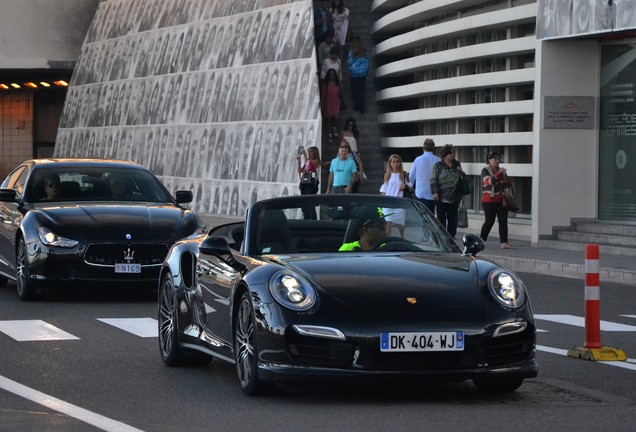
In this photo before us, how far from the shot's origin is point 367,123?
35.5 metres

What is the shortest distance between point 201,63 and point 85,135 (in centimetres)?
1110

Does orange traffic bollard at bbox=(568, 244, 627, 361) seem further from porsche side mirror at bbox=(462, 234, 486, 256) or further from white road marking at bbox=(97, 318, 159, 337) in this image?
white road marking at bbox=(97, 318, 159, 337)

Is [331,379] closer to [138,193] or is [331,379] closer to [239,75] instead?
[138,193]

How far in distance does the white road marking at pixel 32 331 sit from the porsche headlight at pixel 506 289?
4.53 meters

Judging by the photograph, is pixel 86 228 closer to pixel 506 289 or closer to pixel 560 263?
pixel 560 263

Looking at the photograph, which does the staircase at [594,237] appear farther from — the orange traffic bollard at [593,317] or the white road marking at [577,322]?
the orange traffic bollard at [593,317]

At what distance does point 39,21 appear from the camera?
56.0 m

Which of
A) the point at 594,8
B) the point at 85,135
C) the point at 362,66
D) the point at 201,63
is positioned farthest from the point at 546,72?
the point at 85,135

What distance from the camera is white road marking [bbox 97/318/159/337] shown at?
1320cm

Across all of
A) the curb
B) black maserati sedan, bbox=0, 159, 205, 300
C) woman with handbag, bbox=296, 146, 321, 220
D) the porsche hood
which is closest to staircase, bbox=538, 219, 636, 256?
the curb

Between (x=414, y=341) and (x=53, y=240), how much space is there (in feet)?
26.2

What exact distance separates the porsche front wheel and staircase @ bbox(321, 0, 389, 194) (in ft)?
78.8

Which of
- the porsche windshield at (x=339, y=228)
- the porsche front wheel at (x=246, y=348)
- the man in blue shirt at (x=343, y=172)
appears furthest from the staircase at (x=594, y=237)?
the porsche front wheel at (x=246, y=348)

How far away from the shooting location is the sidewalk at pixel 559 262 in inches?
789
